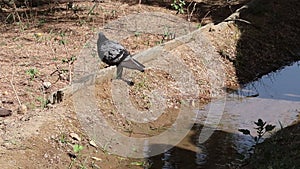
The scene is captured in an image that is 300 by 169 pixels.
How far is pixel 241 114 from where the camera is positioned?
19.6 feet

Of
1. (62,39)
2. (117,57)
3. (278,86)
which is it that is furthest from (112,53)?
(278,86)

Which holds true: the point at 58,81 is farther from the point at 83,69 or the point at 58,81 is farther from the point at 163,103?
the point at 163,103

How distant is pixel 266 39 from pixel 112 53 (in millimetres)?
3583

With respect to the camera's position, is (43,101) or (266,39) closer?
(43,101)

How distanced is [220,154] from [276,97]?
196 cm

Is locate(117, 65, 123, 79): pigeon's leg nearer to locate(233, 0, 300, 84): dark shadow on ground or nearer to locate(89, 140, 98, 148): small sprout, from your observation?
locate(89, 140, 98, 148): small sprout

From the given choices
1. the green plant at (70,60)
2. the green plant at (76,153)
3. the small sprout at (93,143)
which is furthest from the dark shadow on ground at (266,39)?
the green plant at (76,153)

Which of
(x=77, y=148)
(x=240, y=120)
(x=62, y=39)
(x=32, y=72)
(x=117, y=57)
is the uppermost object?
(x=117, y=57)

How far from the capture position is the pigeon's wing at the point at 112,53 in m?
5.62

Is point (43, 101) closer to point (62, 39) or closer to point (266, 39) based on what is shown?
point (62, 39)

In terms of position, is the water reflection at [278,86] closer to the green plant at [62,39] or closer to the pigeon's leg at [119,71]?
the pigeon's leg at [119,71]

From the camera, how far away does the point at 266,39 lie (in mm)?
8359

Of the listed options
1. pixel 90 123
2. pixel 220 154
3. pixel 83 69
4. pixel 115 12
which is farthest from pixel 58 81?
pixel 115 12

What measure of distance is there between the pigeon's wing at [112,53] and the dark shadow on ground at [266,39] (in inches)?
84.6
